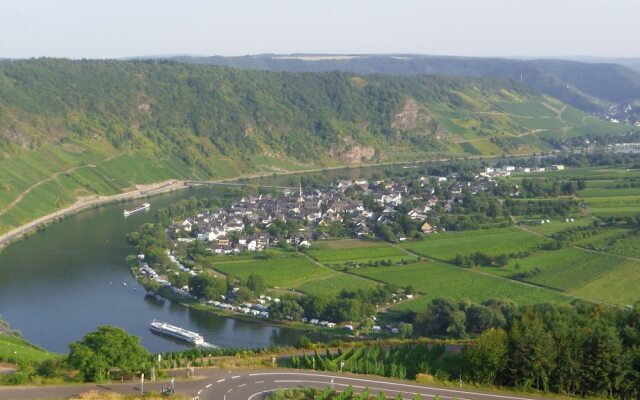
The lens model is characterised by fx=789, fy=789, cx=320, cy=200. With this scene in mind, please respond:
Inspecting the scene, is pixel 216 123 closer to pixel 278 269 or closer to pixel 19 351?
pixel 278 269

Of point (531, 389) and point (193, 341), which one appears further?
point (193, 341)

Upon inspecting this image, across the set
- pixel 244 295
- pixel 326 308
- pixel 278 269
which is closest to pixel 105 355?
pixel 326 308

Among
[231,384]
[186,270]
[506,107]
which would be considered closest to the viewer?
[231,384]

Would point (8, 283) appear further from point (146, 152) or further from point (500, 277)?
point (146, 152)

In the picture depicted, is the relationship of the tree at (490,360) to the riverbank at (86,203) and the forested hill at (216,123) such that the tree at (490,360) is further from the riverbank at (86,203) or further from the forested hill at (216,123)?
the forested hill at (216,123)

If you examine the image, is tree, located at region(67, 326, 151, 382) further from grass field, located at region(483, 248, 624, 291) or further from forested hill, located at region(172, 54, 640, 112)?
forested hill, located at region(172, 54, 640, 112)

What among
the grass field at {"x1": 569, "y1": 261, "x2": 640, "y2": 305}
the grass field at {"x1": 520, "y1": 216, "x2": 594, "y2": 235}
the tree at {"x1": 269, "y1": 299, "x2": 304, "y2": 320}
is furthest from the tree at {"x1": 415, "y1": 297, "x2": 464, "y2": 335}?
the grass field at {"x1": 520, "y1": 216, "x2": 594, "y2": 235}

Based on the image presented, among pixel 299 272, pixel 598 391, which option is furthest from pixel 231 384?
pixel 299 272

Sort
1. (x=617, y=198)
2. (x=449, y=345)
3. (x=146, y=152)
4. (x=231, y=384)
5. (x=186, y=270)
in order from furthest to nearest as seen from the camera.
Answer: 1. (x=146, y=152)
2. (x=617, y=198)
3. (x=186, y=270)
4. (x=449, y=345)
5. (x=231, y=384)
